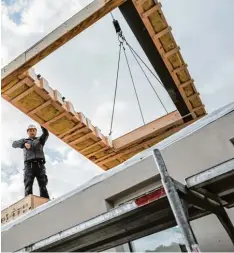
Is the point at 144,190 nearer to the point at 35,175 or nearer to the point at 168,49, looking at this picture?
the point at 168,49

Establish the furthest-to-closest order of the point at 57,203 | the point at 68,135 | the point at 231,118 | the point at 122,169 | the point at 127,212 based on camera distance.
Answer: the point at 68,135 < the point at 57,203 < the point at 122,169 < the point at 231,118 < the point at 127,212

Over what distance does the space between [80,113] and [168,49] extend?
2.44 meters

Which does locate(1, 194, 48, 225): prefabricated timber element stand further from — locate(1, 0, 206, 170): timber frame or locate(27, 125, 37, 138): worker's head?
locate(27, 125, 37, 138): worker's head

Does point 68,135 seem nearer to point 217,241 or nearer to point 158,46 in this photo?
point 158,46

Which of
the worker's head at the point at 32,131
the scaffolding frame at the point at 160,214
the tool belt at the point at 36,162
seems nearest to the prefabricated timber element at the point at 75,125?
the tool belt at the point at 36,162

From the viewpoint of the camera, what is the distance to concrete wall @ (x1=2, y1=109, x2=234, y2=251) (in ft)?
14.5

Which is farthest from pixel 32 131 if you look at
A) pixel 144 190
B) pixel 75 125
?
pixel 144 190

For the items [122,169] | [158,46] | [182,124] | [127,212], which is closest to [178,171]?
[122,169]

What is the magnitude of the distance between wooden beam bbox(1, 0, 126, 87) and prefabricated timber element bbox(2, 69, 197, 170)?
0.67 ft

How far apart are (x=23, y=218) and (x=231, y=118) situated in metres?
4.55

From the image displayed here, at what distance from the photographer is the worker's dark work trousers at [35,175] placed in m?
7.40

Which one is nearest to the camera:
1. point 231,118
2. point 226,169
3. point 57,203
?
point 226,169

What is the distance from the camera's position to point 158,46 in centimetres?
579

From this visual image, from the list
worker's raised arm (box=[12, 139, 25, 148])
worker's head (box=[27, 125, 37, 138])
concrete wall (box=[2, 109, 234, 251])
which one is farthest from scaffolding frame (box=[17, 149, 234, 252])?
worker's head (box=[27, 125, 37, 138])
